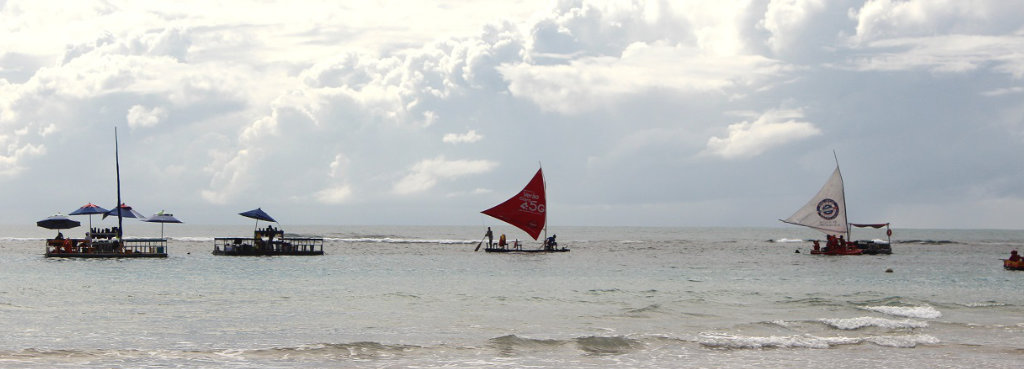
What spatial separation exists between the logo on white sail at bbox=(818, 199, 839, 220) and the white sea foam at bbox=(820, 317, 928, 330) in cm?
4313

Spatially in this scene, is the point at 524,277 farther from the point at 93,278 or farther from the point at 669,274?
the point at 93,278

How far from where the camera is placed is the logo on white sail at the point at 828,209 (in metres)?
65.7

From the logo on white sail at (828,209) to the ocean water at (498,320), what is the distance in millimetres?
23593

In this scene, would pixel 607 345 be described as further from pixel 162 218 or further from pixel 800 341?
pixel 162 218

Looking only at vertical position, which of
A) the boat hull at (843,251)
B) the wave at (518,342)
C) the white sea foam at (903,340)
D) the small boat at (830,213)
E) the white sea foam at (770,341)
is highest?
the small boat at (830,213)

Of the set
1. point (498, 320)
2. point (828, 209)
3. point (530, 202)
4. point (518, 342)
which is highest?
point (530, 202)

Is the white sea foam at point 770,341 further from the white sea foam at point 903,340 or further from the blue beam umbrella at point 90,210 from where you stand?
the blue beam umbrella at point 90,210

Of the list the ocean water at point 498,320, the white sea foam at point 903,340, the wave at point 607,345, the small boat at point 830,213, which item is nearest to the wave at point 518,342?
the ocean water at point 498,320

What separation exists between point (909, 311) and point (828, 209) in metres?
41.0

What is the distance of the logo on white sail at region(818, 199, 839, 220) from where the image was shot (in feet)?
216

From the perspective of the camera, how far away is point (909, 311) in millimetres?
26516

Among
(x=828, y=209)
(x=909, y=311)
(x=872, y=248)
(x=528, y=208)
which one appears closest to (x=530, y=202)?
(x=528, y=208)

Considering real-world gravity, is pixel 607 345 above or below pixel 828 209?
below

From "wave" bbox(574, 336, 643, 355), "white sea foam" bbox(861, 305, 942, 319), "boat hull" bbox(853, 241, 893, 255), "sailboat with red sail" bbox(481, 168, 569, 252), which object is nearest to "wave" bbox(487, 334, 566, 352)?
"wave" bbox(574, 336, 643, 355)
